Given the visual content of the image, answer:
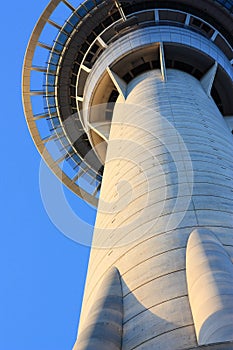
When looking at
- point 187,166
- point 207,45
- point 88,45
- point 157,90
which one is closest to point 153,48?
point 207,45

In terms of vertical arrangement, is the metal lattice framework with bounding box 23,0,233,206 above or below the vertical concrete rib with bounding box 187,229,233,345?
above

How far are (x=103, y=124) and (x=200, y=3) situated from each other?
10.5 metres

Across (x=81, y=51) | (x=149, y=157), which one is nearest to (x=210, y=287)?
(x=149, y=157)

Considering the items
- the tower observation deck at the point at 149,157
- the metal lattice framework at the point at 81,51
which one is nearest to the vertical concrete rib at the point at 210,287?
the tower observation deck at the point at 149,157

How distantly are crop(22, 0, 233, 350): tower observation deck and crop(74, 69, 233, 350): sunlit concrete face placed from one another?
4 centimetres

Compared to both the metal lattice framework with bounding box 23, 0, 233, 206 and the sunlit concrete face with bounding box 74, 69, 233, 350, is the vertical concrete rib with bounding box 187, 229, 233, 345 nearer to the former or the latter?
the sunlit concrete face with bounding box 74, 69, 233, 350

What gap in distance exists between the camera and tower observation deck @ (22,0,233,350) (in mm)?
9586

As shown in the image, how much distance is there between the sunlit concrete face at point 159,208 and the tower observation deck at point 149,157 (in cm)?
4

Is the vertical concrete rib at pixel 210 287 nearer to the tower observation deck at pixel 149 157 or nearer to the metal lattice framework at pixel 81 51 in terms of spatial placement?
the tower observation deck at pixel 149 157

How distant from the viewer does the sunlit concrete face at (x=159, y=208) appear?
9.66 meters

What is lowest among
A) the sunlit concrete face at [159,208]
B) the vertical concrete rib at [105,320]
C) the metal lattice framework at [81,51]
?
the vertical concrete rib at [105,320]

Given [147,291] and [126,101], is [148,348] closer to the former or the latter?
[147,291]

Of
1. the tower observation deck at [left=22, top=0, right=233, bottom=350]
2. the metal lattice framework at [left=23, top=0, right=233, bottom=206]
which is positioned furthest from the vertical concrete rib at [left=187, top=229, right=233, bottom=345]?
the metal lattice framework at [left=23, top=0, right=233, bottom=206]

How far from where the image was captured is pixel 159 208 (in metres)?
13.4
